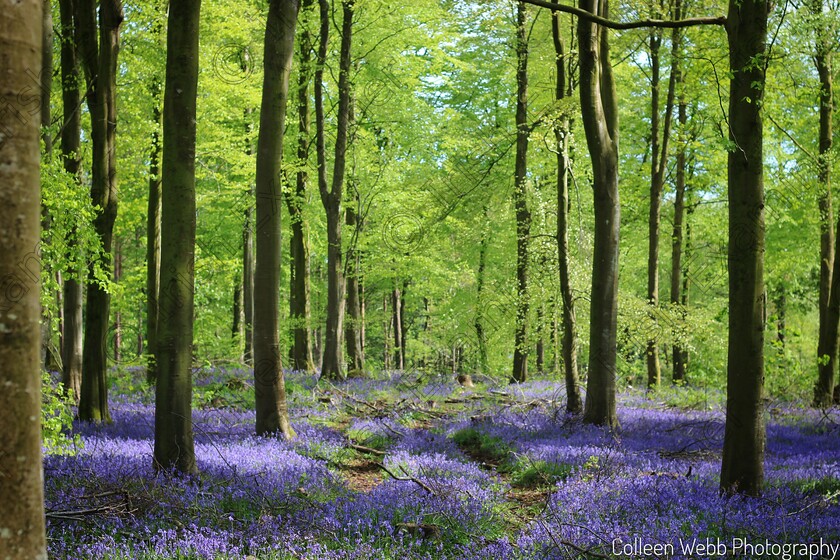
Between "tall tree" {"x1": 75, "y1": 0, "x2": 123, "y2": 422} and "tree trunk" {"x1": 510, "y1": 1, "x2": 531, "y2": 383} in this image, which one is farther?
"tree trunk" {"x1": 510, "y1": 1, "x2": 531, "y2": 383}

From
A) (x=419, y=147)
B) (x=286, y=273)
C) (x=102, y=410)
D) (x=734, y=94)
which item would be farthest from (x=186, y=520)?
(x=286, y=273)

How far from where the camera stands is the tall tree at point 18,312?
90.1 inches

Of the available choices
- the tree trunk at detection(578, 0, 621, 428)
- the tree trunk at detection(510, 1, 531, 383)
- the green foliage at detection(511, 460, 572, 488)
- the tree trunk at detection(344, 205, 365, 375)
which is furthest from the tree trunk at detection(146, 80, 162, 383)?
the tree trunk at detection(510, 1, 531, 383)

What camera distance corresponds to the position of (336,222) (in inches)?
698

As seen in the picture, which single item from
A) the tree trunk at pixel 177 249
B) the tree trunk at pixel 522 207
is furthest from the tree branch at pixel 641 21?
the tree trunk at pixel 522 207

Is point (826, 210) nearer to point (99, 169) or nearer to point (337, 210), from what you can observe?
point (337, 210)

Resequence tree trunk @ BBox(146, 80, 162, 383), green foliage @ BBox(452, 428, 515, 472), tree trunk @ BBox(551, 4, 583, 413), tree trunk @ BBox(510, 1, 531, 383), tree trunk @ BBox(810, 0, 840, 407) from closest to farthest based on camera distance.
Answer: green foliage @ BBox(452, 428, 515, 472)
tree trunk @ BBox(551, 4, 583, 413)
tree trunk @ BBox(810, 0, 840, 407)
tree trunk @ BBox(146, 80, 162, 383)
tree trunk @ BBox(510, 1, 531, 383)

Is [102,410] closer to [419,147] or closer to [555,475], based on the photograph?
[555,475]

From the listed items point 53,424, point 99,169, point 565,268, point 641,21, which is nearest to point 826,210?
point 565,268

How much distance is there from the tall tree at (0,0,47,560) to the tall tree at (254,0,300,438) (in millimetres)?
6909

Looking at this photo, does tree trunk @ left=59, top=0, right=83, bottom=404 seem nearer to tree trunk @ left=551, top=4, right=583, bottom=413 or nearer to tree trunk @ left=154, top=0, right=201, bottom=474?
tree trunk @ left=154, top=0, right=201, bottom=474

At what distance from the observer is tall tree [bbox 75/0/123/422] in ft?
32.0

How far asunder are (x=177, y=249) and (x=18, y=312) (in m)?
4.62

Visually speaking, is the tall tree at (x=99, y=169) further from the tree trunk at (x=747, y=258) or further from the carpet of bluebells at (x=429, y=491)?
the tree trunk at (x=747, y=258)
